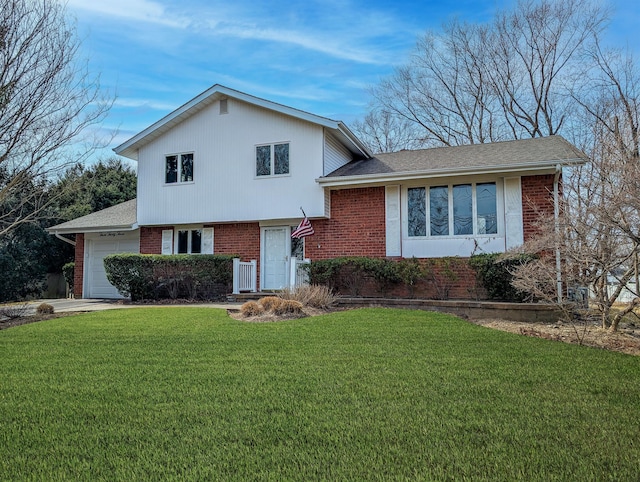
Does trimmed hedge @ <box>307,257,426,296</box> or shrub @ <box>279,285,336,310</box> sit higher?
trimmed hedge @ <box>307,257,426,296</box>

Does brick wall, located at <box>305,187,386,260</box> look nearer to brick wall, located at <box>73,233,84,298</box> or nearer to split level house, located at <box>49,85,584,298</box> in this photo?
split level house, located at <box>49,85,584,298</box>

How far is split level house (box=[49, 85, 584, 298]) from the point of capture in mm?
12570

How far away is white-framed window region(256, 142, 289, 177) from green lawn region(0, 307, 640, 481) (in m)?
8.43

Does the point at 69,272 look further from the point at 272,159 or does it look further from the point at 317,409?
the point at 317,409

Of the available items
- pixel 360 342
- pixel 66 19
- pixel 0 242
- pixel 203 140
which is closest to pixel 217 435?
pixel 360 342

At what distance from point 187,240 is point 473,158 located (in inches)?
377

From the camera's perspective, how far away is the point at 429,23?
25.8 metres

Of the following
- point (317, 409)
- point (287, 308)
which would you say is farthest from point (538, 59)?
point (317, 409)

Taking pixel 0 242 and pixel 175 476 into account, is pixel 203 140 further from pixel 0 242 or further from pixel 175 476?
pixel 175 476

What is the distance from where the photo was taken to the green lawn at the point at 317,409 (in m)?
2.87

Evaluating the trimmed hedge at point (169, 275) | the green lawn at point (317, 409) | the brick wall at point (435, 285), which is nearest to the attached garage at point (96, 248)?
the trimmed hedge at point (169, 275)

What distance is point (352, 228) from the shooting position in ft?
45.8

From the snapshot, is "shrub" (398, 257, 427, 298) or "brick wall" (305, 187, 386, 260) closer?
"shrub" (398, 257, 427, 298)

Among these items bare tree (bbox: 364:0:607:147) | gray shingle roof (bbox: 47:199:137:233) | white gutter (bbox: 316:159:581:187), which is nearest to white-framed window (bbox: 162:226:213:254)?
gray shingle roof (bbox: 47:199:137:233)
